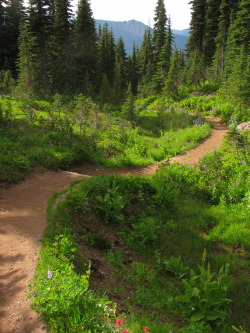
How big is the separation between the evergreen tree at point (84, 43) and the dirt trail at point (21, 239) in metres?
24.7

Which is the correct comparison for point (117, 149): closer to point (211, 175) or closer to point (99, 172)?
point (99, 172)

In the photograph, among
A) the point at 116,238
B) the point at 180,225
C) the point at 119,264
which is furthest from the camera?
the point at 180,225

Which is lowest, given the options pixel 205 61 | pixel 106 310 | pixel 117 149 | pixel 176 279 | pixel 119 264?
pixel 176 279

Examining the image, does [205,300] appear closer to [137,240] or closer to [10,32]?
[137,240]

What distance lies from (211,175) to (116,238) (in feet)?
14.1

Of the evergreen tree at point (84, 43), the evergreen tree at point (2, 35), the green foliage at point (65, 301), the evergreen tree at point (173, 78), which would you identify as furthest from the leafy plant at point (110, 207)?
the evergreen tree at point (2, 35)

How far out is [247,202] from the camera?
750cm

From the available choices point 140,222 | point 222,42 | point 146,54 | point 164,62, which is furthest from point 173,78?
point 146,54

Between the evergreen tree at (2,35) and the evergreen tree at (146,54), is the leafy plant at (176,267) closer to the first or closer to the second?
the evergreen tree at (2,35)

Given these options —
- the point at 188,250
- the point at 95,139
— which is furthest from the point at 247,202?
the point at 95,139

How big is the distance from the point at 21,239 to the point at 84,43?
100 feet

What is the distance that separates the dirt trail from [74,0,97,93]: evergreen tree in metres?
24.7

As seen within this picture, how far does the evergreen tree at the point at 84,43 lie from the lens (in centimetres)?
3050

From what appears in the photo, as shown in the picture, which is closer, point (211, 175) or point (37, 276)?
point (37, 276)
